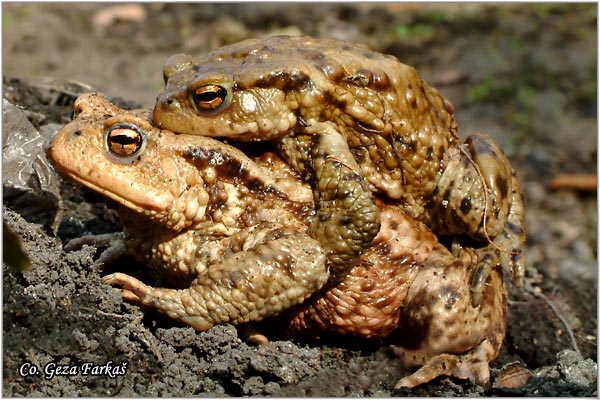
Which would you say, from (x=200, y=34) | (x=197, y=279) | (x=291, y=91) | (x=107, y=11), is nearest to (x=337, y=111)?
(x=291, y=91)

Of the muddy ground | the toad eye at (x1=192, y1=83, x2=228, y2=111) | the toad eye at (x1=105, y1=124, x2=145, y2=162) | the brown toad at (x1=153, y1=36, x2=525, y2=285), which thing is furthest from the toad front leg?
the toad eye at (x1=105, y1=124, x2=145, y2=162)

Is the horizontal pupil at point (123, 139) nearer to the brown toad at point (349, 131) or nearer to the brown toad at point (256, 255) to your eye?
the brown toad at point (256, 255)

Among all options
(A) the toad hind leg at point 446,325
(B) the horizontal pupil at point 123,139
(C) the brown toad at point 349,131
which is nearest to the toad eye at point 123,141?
(B) the horizontal pupil at point 123,139

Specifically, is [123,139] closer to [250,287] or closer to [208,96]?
[208,96]

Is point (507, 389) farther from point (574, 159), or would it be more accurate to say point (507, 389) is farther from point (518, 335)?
point (574, 159)

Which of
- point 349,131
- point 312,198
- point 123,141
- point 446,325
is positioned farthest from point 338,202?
point 123,141

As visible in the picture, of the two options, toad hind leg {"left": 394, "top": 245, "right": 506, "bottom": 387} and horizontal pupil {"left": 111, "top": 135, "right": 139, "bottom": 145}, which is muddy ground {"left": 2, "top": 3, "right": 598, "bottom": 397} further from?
horizontal pupil {"left": 111, "top": 135, "right": 139, "bottom": 145}
